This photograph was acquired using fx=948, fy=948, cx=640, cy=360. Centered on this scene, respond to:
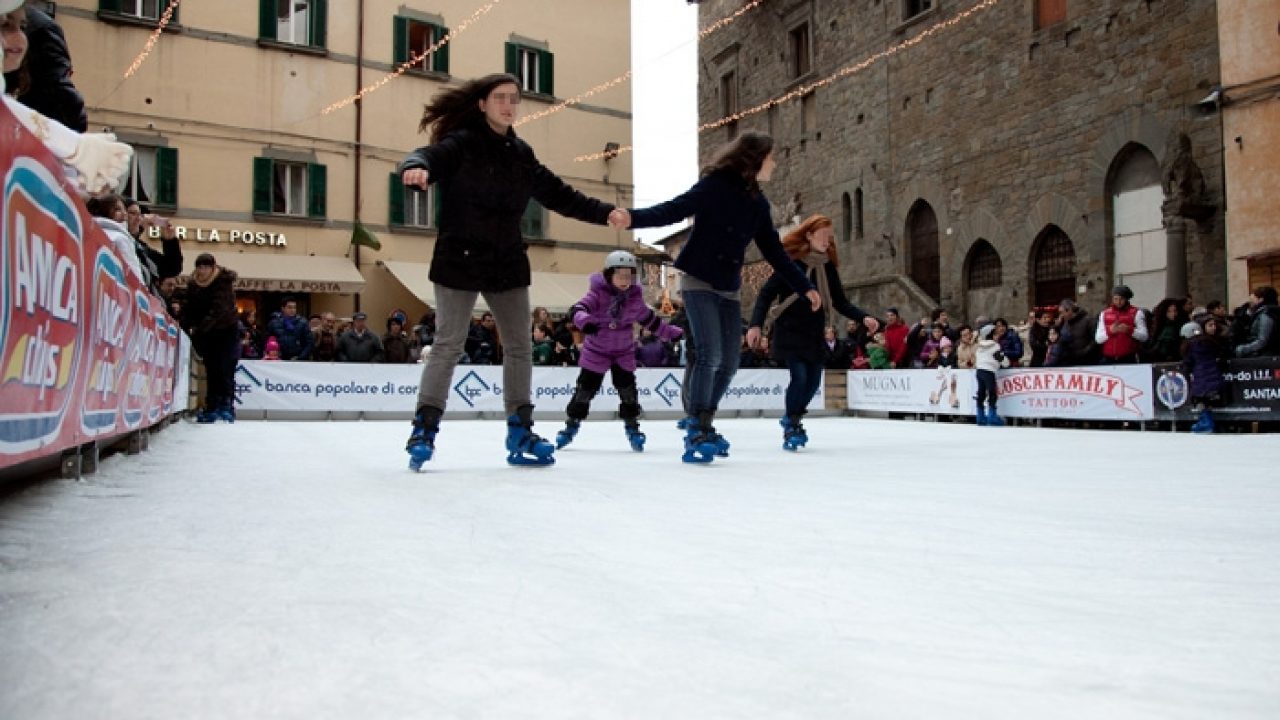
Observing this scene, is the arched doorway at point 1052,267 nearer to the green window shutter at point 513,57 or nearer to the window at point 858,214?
the window at point 858,214

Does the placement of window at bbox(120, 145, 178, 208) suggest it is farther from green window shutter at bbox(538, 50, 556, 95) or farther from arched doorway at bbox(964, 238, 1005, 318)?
arched doorway at bbox(964, 238, 1005, 318)

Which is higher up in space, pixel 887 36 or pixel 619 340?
pixel 887 36

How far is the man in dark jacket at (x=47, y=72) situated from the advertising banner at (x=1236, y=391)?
35.7 feet

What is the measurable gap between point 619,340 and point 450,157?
8.79ft

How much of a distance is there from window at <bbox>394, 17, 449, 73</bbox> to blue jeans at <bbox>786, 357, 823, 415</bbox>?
16.8 meters

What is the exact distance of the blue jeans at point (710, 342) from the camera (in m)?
5.38

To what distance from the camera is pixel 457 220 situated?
14.8 ft

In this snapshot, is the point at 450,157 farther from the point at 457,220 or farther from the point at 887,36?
the point at 887,36

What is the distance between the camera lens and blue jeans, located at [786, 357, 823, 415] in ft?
22.0

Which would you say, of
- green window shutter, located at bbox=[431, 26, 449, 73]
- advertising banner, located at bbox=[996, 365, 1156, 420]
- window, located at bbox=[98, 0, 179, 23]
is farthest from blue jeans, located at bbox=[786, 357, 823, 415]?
Result: green window shutter, located at bbox=[431, 26, 449, 73]

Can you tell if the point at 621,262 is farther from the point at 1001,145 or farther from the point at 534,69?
the point at 534,69

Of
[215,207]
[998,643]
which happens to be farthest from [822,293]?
[215,207]

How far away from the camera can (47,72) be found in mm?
4105

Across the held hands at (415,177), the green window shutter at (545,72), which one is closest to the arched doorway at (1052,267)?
the green window shutter at (545,72)
